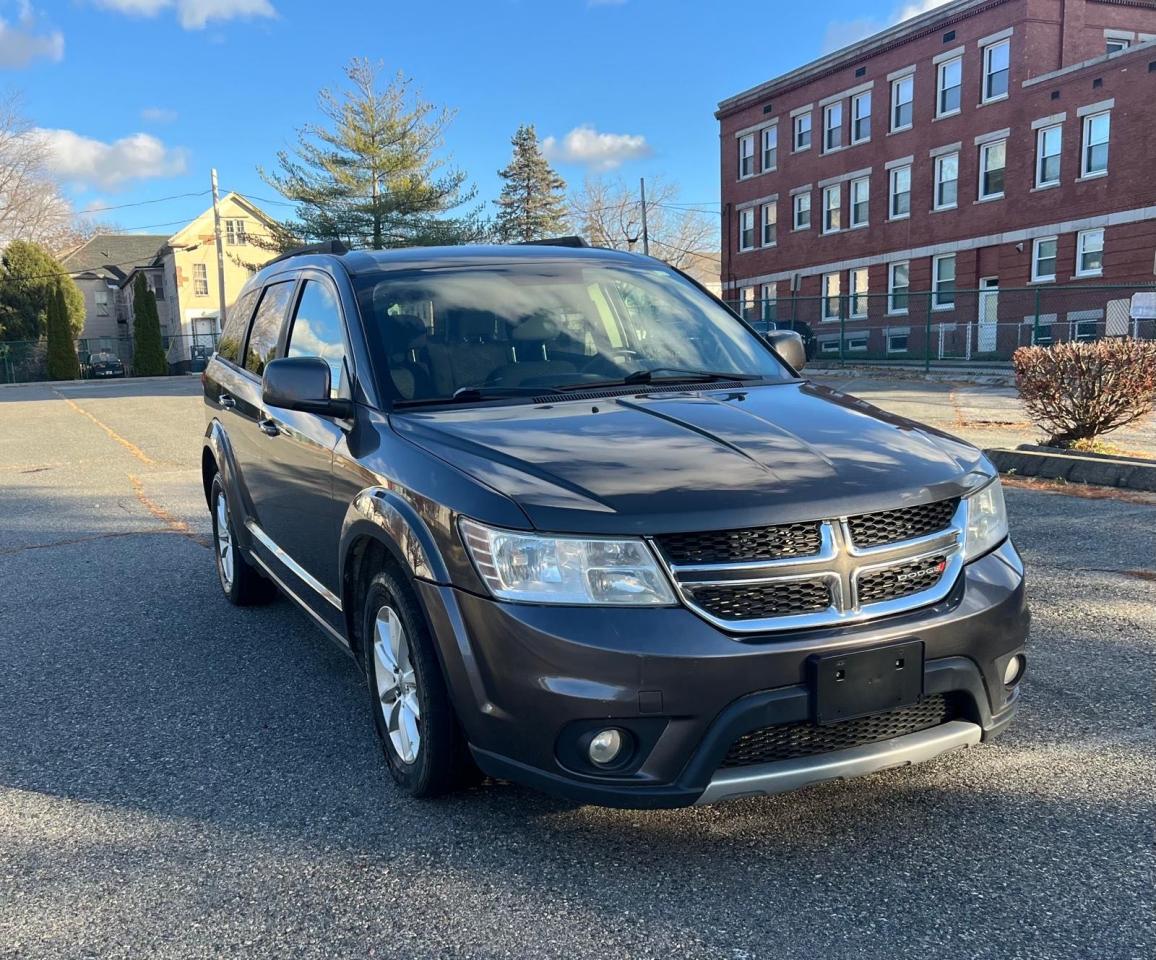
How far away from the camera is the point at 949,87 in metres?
31.0

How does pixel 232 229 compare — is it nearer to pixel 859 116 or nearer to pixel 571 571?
pixel 859 116

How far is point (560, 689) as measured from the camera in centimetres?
255

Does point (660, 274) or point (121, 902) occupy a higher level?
point (660, 274)

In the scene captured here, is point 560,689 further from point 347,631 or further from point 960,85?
point 960,85

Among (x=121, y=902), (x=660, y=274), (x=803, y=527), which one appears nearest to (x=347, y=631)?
(x=121, y=902)

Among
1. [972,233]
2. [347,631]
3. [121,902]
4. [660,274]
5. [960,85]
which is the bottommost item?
[121,902]

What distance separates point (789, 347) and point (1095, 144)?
27.1m

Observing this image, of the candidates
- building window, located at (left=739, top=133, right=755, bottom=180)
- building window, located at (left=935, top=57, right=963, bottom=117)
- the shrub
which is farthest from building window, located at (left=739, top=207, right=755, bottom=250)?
the shrub

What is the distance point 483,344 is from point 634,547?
155 cm

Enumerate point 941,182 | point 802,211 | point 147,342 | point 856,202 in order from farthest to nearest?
point 147,342 → point 802,211 → point 856,202 → point 941,182

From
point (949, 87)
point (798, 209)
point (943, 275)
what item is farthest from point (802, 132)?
point (943, 275)

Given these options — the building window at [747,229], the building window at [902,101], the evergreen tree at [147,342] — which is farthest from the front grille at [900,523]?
the evergreen tree at [147,342]

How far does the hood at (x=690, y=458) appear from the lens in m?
2.59

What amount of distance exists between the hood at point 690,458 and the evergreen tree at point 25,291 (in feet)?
193
